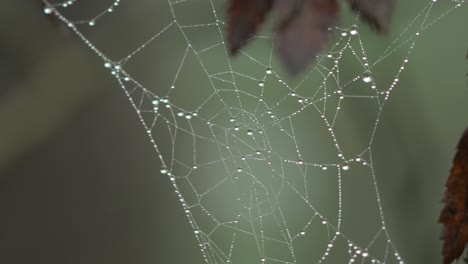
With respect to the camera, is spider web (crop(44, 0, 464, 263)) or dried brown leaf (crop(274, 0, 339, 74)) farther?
spider web (crop(44, 0, 464, 263))

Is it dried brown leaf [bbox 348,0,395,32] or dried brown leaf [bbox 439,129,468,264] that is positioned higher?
dried brown leaf [bbox 348,0,395,32]

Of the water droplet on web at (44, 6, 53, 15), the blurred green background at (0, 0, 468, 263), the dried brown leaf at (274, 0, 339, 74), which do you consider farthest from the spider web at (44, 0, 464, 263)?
the dried brown leaf at (274, 0, 339, 74)

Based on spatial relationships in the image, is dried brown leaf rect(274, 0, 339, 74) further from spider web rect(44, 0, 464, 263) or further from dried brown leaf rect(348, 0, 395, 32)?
spider web rect(44, 0, 464, 263)

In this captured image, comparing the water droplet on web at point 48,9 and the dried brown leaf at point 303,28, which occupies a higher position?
the water droplet on web at point 48,9

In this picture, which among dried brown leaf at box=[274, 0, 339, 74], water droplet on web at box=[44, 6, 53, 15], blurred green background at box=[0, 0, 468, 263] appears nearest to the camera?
dried brown leaf at box=[274, 0, 339, 74]

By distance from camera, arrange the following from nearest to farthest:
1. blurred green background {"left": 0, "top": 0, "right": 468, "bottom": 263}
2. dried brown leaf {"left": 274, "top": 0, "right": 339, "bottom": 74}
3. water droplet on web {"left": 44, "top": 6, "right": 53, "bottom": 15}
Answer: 1. dried brown leaf {"left": 274, "top": 0, "right": 339, "bottom": 74}
2. water droplet on web {"left": 44, "top": 6, "right": 53, "bottom": 15}
3. blurred green background {"left": 0, "top": 0, "right": 468, "bottom": 263}

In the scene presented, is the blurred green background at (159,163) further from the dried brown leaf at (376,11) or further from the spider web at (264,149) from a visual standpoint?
the dried brown leaf at (376,11)

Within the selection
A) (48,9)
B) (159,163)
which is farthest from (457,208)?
(159,163)

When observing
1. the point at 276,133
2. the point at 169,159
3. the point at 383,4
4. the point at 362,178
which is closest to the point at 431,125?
the point at 362,178

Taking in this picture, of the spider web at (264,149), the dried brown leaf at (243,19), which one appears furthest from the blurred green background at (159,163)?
the dried brown leaf at (243,19)

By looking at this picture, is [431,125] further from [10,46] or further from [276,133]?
[10,46]
